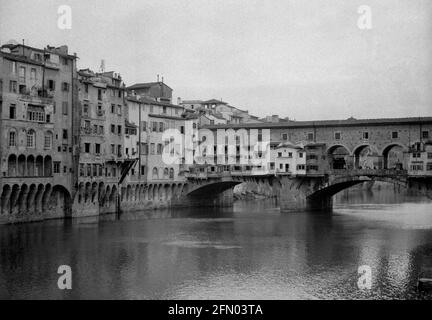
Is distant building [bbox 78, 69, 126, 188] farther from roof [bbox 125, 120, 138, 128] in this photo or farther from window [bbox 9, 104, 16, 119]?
window [bbox 9, 104, 16, 119]

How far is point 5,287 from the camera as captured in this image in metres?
26.0

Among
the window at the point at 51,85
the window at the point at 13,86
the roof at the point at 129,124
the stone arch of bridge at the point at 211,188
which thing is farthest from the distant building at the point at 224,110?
the window at the point at 13,86

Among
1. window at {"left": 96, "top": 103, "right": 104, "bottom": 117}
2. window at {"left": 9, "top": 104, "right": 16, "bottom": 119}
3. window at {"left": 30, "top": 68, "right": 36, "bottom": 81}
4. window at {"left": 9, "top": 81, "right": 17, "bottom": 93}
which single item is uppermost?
window at {"left": 30, "top": 68, "right": 36, "bottom": 81}

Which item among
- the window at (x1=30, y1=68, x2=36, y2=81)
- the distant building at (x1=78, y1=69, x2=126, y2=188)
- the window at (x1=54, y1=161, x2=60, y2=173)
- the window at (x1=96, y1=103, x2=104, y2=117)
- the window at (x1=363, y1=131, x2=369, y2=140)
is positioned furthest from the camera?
the window at (x1=363, y1=131, x2=369, y2=140)

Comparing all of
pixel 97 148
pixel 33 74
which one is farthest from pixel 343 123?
pixel 33 74

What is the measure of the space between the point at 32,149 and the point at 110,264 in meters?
20.0

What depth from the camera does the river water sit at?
25750 mm

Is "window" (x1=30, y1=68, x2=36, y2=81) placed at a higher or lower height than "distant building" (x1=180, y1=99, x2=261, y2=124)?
lower

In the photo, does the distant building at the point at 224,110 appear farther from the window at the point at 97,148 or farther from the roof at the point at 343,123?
the window at the point at 97,148

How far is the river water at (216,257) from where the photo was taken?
25.8m

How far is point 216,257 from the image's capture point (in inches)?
1313

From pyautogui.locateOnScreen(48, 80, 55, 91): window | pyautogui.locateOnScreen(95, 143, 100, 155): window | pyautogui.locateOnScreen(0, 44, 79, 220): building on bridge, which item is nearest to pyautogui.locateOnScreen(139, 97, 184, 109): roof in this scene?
pyautogui.locateOnScreen(95, 143, 100, 155): window

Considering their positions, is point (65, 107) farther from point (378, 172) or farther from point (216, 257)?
point (378, 172)
